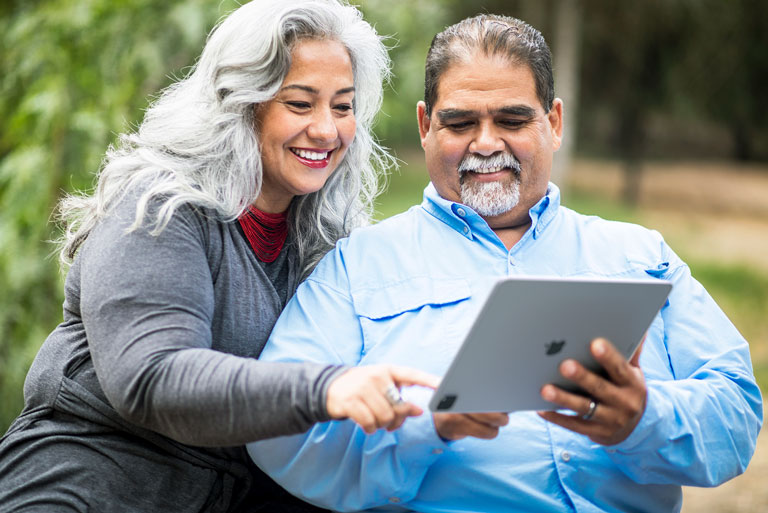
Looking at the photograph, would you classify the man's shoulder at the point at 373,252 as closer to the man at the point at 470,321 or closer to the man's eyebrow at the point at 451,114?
the man at the point at 470,321

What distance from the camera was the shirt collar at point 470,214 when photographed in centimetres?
→ 263

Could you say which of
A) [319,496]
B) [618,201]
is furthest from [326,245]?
[618,201]

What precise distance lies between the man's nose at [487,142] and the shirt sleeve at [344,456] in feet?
2.32

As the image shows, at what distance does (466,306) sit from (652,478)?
0.65m

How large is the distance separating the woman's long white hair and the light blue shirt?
407 mm

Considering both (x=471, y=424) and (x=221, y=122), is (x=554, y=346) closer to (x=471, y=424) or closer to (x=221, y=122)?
(x=471, y=424)

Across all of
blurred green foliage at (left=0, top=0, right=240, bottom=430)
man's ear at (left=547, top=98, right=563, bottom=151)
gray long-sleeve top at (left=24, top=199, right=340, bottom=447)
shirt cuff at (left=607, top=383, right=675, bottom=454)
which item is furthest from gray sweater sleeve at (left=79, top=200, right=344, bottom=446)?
blurred green foliage at (left=0, top=0, right=240, bottom=430)

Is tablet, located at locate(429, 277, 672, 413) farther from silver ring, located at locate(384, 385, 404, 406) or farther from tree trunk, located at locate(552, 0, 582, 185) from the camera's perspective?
tree trunk, located at locate(552, 0, 582, 185)

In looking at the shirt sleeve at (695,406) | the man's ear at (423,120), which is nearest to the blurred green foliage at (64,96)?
the man's ear at (423,120)

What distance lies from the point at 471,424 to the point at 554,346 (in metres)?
0.27

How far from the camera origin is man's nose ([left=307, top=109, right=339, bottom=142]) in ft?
8.07

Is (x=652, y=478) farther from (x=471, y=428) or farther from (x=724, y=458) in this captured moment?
(x=471, y=428)

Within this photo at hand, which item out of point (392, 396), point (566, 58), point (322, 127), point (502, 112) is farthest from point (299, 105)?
point (566, 58)

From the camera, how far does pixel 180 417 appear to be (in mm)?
1942
